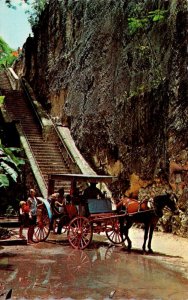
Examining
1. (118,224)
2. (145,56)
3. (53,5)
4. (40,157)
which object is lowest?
(118,224)

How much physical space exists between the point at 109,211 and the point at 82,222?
1.12 metres

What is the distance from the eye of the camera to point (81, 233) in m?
10.9

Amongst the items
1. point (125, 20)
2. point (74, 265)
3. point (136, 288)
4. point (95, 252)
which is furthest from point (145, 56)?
point (136, 288)

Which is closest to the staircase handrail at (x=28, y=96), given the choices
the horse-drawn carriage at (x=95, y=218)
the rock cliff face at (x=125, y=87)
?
the rock cliff face at (x=125, y=87)

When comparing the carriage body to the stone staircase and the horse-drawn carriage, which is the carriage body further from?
the stone staircase

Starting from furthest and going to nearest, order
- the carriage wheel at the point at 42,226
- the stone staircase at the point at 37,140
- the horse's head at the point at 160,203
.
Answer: the stone staircase at the point at 37,140 < the carriage wheel at the point at 42,226 < the horse's head at the point at 160,203

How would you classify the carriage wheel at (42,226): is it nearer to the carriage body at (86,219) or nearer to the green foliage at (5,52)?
the carriage body at (86,219)

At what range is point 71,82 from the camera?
2383cm

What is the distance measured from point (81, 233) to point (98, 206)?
3.54 feet

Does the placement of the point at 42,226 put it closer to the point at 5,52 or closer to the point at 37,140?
the point at 5,52

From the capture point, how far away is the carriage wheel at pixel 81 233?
35.5 ft

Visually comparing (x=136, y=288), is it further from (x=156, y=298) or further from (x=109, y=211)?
(x=109, y=211)

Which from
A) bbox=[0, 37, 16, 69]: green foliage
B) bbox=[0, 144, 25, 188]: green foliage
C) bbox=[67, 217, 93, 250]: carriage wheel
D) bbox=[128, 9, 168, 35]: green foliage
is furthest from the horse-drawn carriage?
bbox=[128, 9, 168, 35]: green foliage

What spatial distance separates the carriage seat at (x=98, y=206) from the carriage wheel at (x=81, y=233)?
1.62ft
